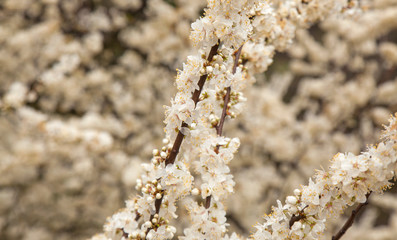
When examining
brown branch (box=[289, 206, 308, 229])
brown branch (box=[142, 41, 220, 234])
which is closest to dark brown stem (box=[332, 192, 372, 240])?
brown branch (box=[289, 206, 308, 229])

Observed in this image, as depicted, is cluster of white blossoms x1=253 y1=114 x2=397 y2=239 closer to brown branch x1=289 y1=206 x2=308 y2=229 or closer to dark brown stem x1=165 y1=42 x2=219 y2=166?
brown branch x1=289 y1=206 x2=308 y2=229

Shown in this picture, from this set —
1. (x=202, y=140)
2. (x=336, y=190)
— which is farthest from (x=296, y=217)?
(x=202, y=140)

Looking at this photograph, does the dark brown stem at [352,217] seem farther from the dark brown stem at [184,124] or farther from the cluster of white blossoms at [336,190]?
the dark brown stem at [184,124]

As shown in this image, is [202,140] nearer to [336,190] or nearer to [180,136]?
[180,136]

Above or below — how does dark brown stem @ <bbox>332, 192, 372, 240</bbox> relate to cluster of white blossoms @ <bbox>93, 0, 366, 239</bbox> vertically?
below

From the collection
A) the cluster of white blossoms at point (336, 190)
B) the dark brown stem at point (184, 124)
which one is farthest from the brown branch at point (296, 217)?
the dark brown stem at point (184, 124)
